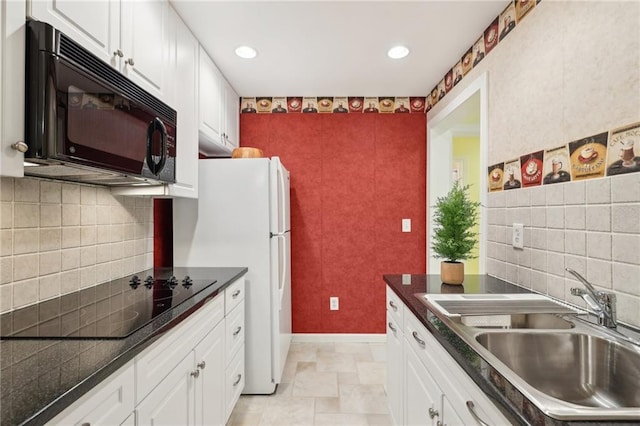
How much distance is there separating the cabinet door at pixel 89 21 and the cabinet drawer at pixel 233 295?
1.22 m

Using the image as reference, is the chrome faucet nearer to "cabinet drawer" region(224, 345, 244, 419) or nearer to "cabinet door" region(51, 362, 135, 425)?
"cabinet door" region(51, 362, 135, 425)

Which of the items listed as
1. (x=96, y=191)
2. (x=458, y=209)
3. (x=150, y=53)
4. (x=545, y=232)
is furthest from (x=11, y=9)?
(x=545, y=232)

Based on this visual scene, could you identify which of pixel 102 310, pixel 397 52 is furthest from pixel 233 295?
pixel 397 52

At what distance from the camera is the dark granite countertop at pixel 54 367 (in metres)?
0.62

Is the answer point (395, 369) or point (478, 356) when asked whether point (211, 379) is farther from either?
point (478, 356)

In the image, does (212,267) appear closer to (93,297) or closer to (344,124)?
(93,297)

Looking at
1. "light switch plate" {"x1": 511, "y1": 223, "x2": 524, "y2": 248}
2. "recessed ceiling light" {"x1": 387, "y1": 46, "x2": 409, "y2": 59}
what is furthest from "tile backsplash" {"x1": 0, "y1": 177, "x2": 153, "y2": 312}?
"light switch plate" {"x1": 511, "y1": 223, "x2": 524, "y2": 248}

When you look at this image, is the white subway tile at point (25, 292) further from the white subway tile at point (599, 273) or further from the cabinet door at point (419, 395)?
the white subway tile at point (599, 273)

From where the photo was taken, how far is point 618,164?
112 cm

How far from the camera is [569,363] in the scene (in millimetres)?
1027

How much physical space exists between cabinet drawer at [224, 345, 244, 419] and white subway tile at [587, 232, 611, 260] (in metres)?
1.79

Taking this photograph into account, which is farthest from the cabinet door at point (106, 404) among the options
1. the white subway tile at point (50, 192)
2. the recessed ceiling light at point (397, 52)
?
the recessed ceiling light at point (397, 52)

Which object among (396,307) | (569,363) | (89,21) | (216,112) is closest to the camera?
(569,363)

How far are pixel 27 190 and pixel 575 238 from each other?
7.01 ft
